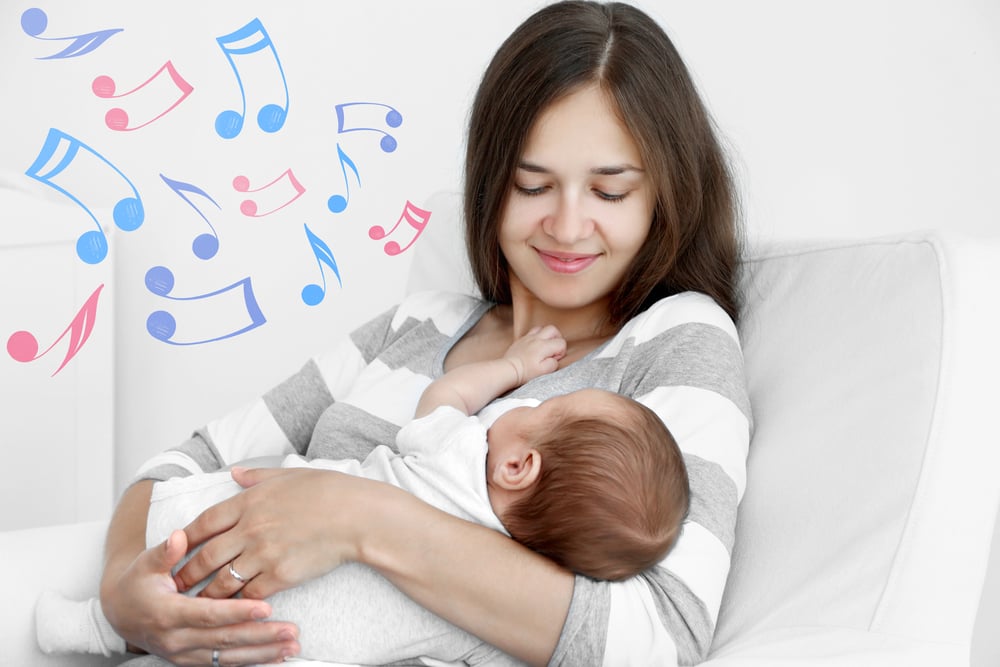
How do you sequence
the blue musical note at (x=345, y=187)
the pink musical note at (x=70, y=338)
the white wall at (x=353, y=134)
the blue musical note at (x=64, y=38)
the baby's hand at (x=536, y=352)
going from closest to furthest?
1. the baby's hand at (x=536, y=352)
2. the white wall at (x=353, y=134)
3. the pink musical note at (x=70, y=338)
4. the blue musical note at (x=64, y=38)
5. the blue musical note at (x=345, y=187)

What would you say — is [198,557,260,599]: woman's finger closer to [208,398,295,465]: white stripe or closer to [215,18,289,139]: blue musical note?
[208,398,295,465]: white stripe

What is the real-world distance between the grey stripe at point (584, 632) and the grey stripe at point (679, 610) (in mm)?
64

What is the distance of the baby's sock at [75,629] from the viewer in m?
1.39

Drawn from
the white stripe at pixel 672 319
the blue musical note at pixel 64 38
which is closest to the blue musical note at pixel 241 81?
the blue musical note at pixel 64 38

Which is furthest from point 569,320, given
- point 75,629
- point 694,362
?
point 75,629

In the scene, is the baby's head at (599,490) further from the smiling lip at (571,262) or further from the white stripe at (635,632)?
the smiling lip at (571,262)

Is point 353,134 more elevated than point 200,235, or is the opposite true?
point 353,134

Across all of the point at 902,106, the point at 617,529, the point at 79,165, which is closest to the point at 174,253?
the point at 79,165

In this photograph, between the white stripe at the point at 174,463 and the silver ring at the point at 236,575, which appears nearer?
the silver ring at the point at 236,575

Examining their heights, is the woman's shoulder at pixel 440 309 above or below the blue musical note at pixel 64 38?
below

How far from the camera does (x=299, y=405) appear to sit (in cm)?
173

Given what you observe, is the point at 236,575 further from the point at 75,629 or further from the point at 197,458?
the point at 197,458

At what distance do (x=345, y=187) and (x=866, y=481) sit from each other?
1.94 metres

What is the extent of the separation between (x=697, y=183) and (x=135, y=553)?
38.1 inches
